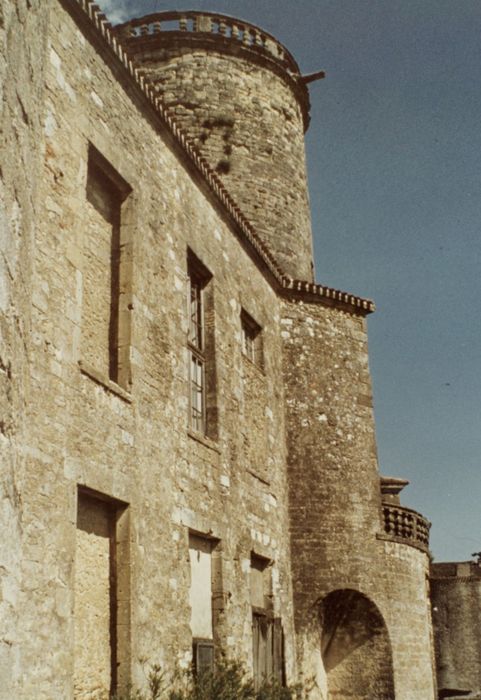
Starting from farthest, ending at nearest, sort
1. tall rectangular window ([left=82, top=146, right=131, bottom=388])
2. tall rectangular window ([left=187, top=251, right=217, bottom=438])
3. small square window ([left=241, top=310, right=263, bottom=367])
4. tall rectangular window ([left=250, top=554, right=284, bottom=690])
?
small square window ([left=241, top=310, right=263, bottom=367]), tall rectangular window ([left=250, top=554, right=284, bottom=690]), tall rectangular window ([left=187, top=251, right=217, bottom=438]), tall rectangular window ([left=82, top=146, right=131, bottom=388])

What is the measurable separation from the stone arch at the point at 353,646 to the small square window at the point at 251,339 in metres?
3.68

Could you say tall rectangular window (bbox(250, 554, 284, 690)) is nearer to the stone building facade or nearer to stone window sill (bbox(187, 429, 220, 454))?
the stone building facade

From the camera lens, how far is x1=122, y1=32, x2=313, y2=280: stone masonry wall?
635 inches

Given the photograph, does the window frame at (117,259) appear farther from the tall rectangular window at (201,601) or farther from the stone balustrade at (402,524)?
the stone balustrade at (402,524)

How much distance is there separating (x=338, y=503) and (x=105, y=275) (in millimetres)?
6145

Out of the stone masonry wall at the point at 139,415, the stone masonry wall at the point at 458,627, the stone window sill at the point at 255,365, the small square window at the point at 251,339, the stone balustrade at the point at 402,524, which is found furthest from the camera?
the stone masonry wall at the point at 458,627

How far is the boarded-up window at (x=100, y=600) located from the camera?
723 centimetres

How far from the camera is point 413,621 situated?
43.7ft

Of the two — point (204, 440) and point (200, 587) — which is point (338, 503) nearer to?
point (204, 440)

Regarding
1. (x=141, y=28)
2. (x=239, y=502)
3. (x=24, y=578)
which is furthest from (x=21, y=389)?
(x=141, y=28)

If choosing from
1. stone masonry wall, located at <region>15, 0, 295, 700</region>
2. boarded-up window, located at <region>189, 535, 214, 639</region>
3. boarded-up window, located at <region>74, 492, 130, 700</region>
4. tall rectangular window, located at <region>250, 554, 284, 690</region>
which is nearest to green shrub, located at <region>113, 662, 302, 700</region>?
stone masonry wall, located at <region>15, 0, 295, 700</region>

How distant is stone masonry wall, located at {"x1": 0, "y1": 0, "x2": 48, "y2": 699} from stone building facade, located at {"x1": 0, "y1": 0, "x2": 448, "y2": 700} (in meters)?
0.02

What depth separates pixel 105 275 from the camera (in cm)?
865

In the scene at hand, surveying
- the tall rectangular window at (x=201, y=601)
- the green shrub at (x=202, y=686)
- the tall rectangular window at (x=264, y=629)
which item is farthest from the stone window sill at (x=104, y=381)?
the tall rectangular window at (x=264, y=629)
